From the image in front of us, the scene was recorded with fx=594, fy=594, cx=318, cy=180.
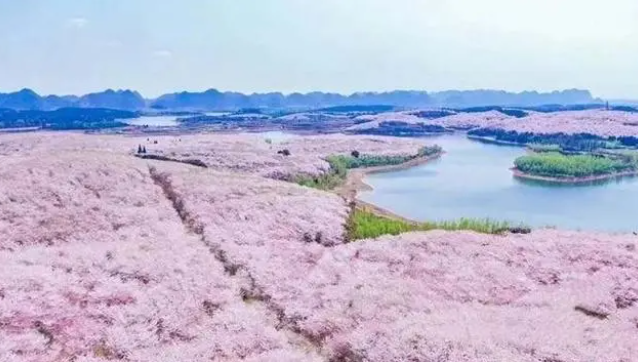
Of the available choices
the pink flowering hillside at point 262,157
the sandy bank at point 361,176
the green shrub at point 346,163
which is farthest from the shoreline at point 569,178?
the pink flowering hillside at point 262,157

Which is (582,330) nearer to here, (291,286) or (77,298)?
(291,286)

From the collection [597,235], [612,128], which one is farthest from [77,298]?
[612,128]

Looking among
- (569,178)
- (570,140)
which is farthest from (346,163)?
(570,140)

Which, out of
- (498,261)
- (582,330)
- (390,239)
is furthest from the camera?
(390,239)

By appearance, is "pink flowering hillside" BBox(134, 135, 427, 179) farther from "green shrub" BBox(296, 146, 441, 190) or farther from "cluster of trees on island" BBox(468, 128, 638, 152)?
"cluster of trees on island" BBox(468, 128, 638, 152)

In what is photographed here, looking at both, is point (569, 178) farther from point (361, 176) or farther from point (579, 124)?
point (579, 124)

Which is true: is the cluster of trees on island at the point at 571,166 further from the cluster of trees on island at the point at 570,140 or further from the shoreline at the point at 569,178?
the cluster of trees on island at the point at 570,140

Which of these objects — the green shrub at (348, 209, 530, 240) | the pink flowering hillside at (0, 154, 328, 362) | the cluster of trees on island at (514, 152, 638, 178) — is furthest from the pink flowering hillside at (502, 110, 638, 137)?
the pink flowering hillside at (0, 154, 328, 362)
